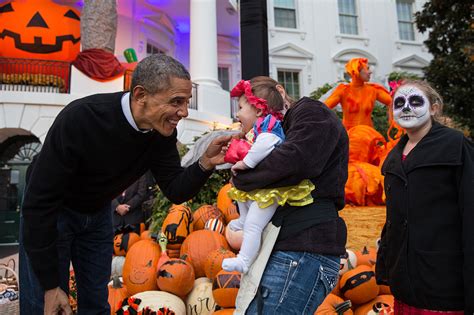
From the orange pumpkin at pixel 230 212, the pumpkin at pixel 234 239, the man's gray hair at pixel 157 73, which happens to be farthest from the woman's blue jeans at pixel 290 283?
the orange pumpkin at pixel 230 212

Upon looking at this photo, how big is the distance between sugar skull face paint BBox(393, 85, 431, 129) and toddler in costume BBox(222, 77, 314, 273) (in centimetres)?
74

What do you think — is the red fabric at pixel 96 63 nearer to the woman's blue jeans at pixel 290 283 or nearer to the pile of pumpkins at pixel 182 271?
the pile of pumpkins at pixel 182 271

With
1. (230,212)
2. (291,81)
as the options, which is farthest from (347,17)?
(230,212)

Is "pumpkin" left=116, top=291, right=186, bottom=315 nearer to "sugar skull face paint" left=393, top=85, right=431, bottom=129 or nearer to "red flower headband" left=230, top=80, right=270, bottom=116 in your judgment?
"red flower headband" left=230, top=80, right=270, bottom=116

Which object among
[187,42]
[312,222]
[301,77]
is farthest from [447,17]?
[312,222]

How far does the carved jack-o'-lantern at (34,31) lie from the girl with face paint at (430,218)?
1215 cm

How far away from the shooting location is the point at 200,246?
4.05 m

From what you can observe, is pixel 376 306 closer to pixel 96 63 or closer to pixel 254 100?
pixel 254 100

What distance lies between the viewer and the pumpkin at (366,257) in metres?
3.69

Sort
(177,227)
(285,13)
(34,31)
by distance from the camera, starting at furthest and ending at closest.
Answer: (285,13) → (34,31) → (177,227)

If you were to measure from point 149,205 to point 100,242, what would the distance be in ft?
12.8

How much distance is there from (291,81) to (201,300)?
50.2ft

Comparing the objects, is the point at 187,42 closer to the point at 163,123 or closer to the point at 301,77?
the point at 301,77

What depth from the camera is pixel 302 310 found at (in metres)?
1.49
